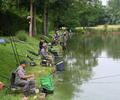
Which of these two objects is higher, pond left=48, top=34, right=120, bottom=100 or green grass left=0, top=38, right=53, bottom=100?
green grass left=0, top=38, right=53, bottom=100

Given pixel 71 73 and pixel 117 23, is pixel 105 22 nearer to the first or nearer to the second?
pixel 117 23

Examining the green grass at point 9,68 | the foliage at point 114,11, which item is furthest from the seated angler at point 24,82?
the foliage at point 114,11

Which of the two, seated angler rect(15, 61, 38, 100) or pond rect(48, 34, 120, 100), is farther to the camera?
pond rect(48, 34, 120, 100)

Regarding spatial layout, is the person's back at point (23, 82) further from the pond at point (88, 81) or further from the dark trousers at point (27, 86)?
the pond at point (88, 81)

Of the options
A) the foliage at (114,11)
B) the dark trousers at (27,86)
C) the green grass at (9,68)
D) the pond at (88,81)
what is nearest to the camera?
the green grass at (9,68)

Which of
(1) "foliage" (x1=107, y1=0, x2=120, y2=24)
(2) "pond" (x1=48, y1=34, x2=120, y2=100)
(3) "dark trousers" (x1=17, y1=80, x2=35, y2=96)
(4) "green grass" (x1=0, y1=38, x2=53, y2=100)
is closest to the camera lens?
(4) "green grass" (x1=0, y1=38, x2=53, y2=100)

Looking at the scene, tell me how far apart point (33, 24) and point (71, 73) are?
1828 cm

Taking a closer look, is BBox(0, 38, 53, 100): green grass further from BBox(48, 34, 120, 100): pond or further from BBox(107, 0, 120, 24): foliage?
BBox(107, 0, 120, 24): foliage

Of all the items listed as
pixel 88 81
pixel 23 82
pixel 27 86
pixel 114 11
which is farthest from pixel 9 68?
pixel 114 11

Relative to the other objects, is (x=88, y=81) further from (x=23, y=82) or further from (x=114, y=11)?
(x=114, y=11)

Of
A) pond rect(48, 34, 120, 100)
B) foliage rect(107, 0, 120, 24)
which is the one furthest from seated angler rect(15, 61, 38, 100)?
foliage rect(107, 0, 120, 24)

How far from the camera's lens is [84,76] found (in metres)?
24.6

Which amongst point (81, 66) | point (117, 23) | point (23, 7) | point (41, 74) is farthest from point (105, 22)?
point (41, 74)

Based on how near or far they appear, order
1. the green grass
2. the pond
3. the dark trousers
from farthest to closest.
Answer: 1. the pond
2. the dark trousers
3. the green grass
